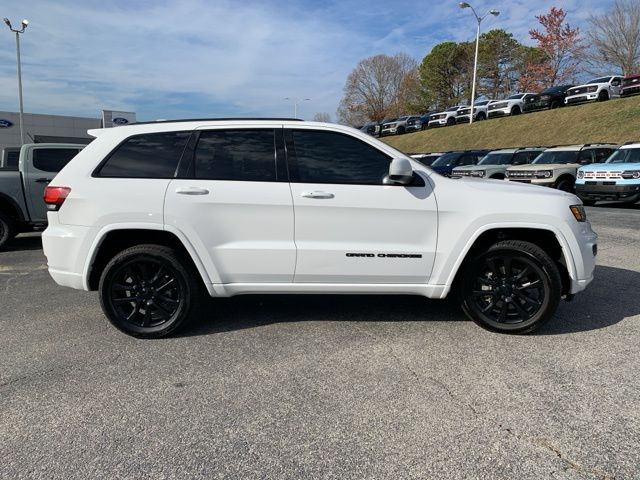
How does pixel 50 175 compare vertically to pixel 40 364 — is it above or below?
above

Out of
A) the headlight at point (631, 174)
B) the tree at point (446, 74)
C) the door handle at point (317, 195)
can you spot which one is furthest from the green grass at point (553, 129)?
the door handle at point (317, 195)

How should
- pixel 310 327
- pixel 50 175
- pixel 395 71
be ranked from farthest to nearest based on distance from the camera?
pixel 395 71 < pixel 50 175 < pixel 310 327

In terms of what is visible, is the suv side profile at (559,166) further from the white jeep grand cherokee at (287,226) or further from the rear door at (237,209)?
the rear door at (237,209)

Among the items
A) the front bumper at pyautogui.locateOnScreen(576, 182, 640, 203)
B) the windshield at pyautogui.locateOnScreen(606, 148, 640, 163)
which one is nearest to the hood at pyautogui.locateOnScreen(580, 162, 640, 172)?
the front bumper at pyautogui.locateOnScreen(576, 182, 640, 203)

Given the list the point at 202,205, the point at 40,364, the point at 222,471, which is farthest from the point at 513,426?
the point at 40,364

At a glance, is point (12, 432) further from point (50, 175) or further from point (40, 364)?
point (50, 175)

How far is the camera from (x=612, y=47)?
4372 centimetres

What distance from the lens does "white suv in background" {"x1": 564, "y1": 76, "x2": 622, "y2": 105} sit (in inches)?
1158

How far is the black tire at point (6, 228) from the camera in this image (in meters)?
7.92

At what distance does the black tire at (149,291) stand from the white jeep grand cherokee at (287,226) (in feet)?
0.04

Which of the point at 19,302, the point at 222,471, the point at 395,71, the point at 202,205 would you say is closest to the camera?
the point at 222,471

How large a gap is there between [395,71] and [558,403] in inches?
2788

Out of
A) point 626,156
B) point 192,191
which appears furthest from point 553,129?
point 192,191

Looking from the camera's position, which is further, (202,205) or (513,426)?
(202,205)
